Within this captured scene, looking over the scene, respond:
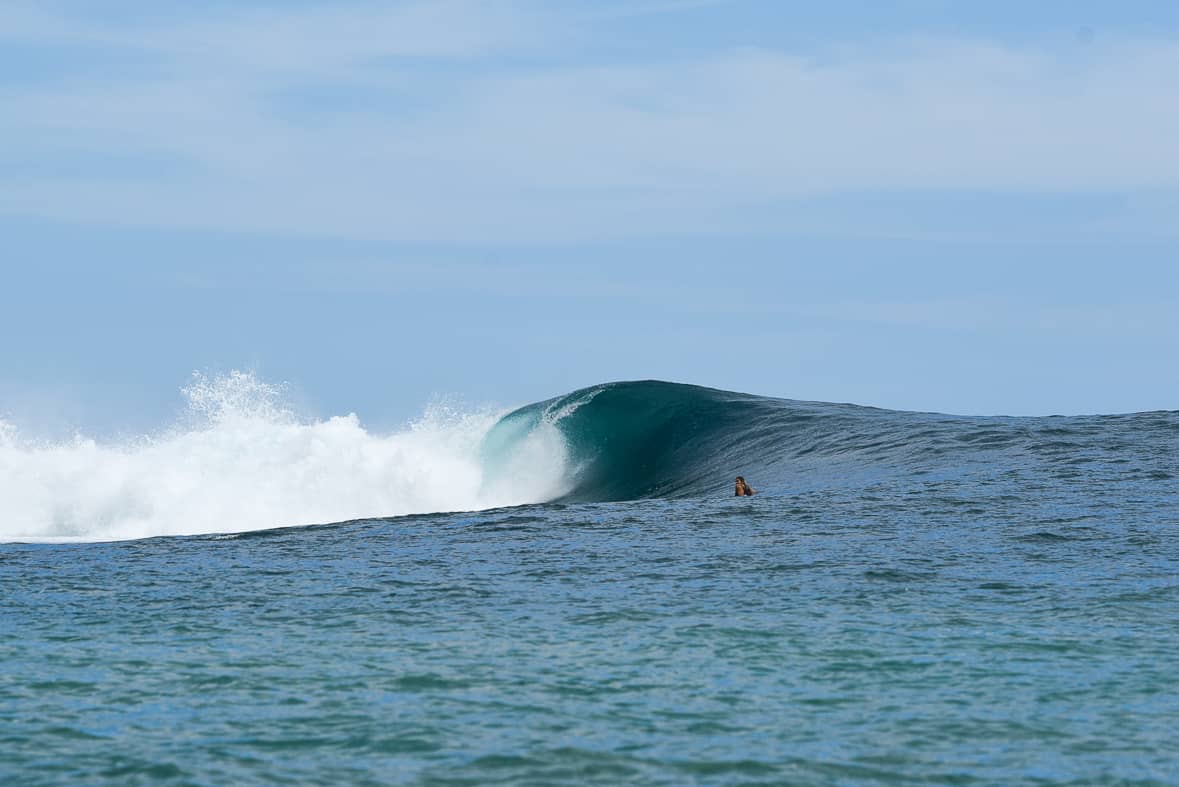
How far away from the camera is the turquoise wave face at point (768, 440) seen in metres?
28.9

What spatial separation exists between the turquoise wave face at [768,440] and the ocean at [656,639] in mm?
397

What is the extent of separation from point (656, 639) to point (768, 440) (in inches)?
858

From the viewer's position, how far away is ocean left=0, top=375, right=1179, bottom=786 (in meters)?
9.94

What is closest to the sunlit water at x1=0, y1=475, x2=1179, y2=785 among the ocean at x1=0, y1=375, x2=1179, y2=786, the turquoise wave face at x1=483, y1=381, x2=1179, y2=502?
the ocean at x1=0, y1=375, x2=1179, y2=786

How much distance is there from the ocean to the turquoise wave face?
1.30 ft

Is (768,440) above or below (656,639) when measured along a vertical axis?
above

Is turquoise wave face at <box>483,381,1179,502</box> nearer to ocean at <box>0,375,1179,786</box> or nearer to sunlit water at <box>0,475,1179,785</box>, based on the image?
ocean at <box>0,375,1179,786</box>

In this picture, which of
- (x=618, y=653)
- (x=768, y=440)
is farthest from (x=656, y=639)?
(x=768, y=440)

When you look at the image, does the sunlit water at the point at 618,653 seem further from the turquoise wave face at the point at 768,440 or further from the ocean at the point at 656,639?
the turquoise wave face at the point at 768,440

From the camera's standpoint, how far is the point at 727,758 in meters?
9.80

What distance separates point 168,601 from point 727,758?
903cm

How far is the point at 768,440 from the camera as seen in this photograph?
35.3 m

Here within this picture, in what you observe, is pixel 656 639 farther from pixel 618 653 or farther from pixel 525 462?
pixel 525 462

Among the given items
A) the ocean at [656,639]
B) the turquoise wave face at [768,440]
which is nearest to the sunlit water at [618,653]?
the ocean at [656,639]
